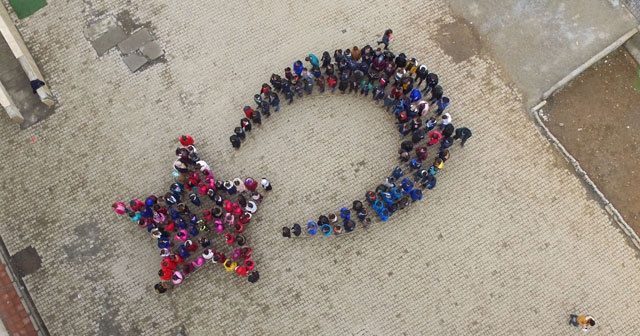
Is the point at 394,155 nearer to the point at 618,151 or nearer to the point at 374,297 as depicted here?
the point at 374,297

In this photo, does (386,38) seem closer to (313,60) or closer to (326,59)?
(326,59)

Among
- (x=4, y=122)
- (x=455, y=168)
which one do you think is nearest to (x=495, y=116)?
(x=455, y=168)

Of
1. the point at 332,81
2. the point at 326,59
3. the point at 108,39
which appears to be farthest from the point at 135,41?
the point at 332,81

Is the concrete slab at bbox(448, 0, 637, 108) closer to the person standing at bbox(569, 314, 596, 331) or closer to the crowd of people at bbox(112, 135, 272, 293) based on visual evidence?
the person standing at bbox(569, 314, 596, 331)

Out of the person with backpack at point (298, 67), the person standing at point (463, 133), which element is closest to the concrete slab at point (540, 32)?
the person standing at point (463, 133)

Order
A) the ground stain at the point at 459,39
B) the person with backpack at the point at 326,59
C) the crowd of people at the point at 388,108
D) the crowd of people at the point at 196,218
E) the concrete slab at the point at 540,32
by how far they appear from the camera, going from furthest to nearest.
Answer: the ground stain at the point at 459,39 < the concrete slab at the point at 540,32 < the person with backpack at the point at 326,59 < the crowd of people at the point at 388,108 < the crowd of people at the point at 196,218

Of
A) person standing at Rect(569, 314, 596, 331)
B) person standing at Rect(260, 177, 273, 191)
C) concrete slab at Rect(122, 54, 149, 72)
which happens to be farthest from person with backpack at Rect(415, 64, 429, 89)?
concrete slab at Rect(122, 54, 149, 72)

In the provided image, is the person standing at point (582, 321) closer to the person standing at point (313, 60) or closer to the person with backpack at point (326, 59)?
the person with backpack at point (326, 59)
